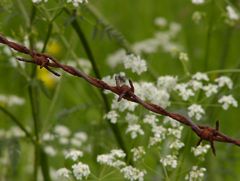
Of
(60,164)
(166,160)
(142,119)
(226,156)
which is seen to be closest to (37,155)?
(142,119)

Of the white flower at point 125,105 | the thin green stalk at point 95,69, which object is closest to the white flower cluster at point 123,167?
the white flower at point 125,105

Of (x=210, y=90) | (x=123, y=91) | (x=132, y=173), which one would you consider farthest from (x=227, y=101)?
(x=123, y=91)

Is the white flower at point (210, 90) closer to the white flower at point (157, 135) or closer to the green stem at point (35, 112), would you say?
the white flower at point (157, 135)

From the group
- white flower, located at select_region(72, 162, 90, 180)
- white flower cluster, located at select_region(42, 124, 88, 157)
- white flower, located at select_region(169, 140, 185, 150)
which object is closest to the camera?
white flower, located at select_region(72, 162, 90, 180)

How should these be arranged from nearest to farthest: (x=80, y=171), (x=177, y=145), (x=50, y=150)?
(x=80, y=171)
(x=177, y=145)
(x=50, y=150)

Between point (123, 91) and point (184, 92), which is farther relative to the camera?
point (184, 92)

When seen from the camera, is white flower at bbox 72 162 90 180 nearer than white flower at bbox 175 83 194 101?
Yes

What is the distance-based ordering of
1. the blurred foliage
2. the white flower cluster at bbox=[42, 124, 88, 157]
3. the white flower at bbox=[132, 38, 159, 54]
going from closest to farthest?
the blurred foliage
the white flower cluster at bbox=[42, 124, 88, 157]
the white flower at bbox=[132, 38, 159, 54]

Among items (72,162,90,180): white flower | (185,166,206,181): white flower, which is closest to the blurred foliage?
(185,166,206,181): white flower

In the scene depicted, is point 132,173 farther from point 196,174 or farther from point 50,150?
point 50,150

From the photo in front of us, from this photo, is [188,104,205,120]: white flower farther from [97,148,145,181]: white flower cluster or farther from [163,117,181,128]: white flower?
[97,148,145,181]: white flower cluster

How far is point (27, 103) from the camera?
260 inches

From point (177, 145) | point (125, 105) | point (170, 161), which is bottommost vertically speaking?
point (170, 161)

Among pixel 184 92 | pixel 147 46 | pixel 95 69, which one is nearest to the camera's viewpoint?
pixel 184 92
